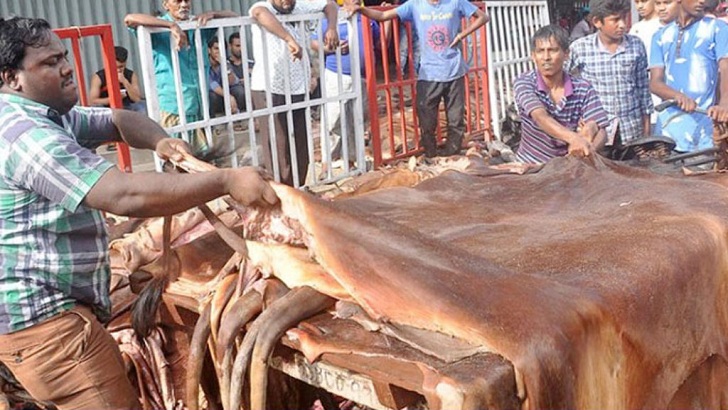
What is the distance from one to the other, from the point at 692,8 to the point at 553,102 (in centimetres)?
159

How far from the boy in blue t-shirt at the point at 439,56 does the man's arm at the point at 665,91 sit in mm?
2151

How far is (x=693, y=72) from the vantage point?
195 inches

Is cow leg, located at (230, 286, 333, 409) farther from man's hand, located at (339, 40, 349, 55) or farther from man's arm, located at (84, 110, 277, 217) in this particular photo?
man's hand, located at (339, 40, 349, 55)

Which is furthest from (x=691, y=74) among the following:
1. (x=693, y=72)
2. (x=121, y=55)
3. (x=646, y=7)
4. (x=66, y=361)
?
(x=121, y=55)

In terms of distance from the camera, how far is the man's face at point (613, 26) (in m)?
4.75

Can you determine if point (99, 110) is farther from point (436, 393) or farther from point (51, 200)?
point (436, 393)

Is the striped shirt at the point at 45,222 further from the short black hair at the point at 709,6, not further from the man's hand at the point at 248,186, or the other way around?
the short black hair at the point at 709,6

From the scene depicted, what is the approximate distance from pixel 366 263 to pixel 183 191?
472mm

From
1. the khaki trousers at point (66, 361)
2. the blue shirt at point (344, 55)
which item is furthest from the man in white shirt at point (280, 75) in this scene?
the khaki trousers at point (66, 361)

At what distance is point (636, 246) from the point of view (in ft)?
6.88

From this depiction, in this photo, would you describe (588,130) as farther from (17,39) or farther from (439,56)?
(439,56)

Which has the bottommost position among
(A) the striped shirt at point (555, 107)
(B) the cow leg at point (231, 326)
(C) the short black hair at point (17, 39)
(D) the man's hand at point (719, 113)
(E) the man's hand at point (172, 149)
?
(B) the cow leg at point (231, 326)

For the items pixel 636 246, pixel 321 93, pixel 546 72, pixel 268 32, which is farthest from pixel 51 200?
pixel 321 93

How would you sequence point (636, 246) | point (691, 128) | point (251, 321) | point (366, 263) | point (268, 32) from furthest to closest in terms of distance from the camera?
point (268, 32) → point (691, 128) → point (636, 246) → point (251, 321) → point (366, 263)
